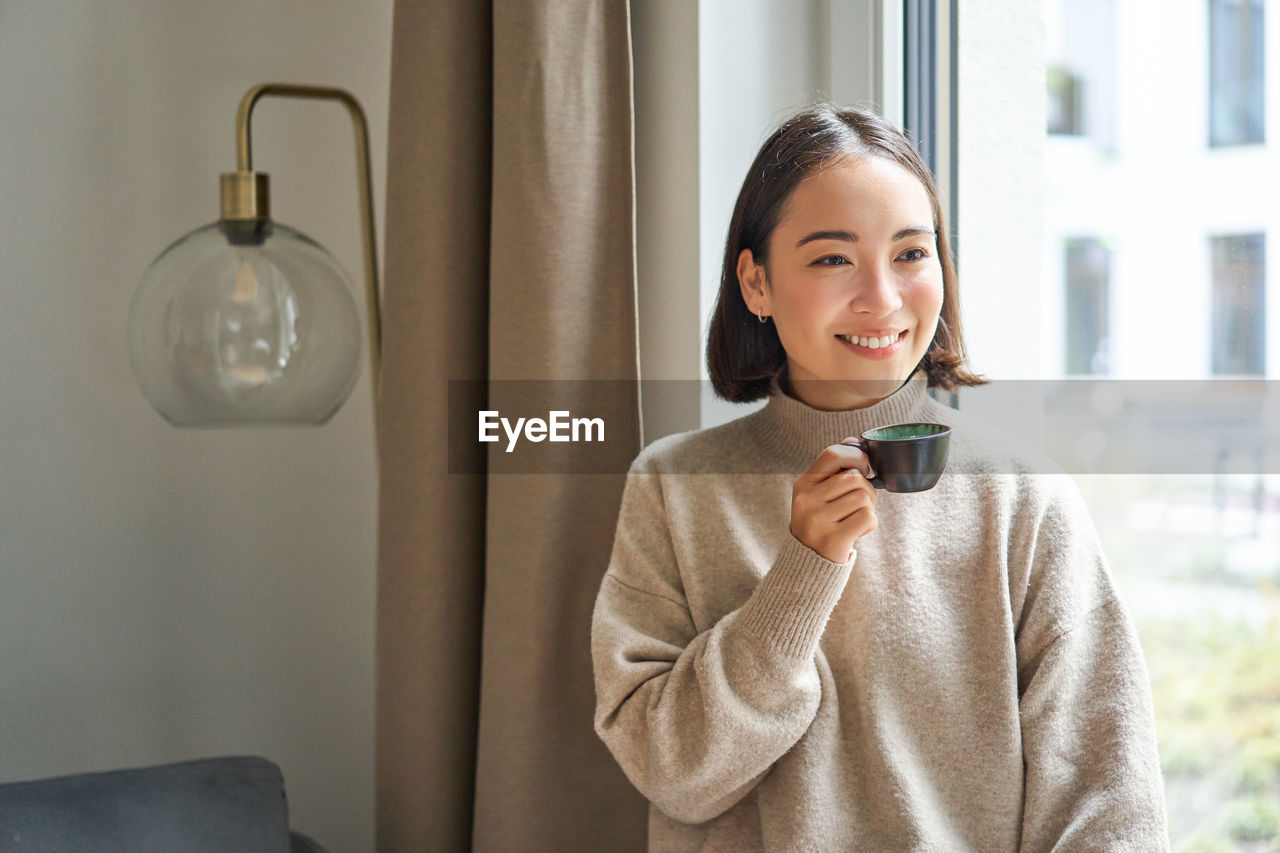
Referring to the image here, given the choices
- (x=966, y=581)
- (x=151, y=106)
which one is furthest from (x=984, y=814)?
(x=151, y=106)

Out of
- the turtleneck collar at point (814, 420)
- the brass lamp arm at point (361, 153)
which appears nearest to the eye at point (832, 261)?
the turtleneck collar at point (814, 420)

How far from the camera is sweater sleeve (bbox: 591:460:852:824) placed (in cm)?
83

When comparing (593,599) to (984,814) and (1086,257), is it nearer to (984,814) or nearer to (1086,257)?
(984,814)

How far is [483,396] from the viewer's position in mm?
1336

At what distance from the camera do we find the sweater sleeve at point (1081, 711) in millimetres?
787

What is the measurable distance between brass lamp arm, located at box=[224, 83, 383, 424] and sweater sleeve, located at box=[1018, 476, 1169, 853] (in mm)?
871

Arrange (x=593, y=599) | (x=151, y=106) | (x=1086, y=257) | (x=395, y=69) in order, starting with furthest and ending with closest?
(x=151, y=106), (x=395, y=69), (x=593, y=599), (x=1086, y=257)

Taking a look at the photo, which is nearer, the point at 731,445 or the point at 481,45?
the point at 731,445

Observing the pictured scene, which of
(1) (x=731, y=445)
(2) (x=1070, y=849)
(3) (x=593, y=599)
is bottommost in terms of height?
(2) (x=1070, y=849)

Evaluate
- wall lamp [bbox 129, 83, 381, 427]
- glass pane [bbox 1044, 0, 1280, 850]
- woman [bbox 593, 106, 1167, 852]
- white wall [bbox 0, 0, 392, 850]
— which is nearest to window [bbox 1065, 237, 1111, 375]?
glass pane [bbox 1044, 0, 1280, 850]

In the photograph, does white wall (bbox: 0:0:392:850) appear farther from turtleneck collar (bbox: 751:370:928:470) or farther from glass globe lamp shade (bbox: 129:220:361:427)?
turtleneck collar (bbox: 751:370:928:470)

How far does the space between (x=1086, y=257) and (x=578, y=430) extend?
574 mm

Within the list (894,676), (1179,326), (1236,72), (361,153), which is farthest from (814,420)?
(361,153)

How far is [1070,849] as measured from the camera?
0.79 m
